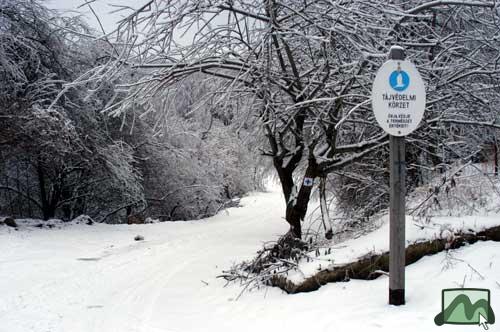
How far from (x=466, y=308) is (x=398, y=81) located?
217 cm

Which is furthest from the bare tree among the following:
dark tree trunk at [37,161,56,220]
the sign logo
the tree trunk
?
dark tree trunk at [37,161,56,220]

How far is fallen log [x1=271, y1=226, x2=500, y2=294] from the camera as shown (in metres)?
5.44

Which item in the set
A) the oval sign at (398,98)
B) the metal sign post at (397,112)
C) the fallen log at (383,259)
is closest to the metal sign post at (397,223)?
the metal sign post at (397,112)

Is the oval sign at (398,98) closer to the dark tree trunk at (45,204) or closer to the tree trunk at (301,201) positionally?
the tree trunk at (301,201)

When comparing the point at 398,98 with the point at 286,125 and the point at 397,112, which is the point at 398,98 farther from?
the point at 286,125

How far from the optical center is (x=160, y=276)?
8.35 metres

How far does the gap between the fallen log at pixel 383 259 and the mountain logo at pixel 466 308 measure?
1973 millimetres

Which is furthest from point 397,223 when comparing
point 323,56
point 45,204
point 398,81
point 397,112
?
point 45,204

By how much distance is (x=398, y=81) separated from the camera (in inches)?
175

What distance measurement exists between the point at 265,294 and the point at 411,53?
174 inches

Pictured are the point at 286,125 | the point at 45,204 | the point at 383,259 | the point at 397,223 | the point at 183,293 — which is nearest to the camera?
the point at 397,223

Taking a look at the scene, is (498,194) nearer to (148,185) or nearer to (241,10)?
(241,10)

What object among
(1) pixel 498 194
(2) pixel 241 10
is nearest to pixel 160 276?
(2) pixel 241 10

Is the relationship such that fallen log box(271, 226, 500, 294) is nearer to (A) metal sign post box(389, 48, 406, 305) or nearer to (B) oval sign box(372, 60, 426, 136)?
(A) metal sign post box(389, 48, 406, 305)
